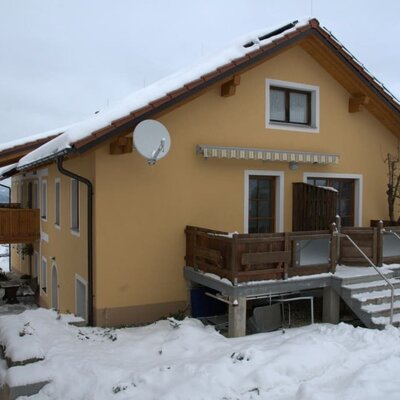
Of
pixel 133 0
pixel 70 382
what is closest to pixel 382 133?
pixel 133 0

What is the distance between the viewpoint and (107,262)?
9633 millimetres

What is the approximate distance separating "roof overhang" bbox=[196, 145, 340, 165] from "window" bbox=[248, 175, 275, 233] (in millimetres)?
793

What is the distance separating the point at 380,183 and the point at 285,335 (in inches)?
269

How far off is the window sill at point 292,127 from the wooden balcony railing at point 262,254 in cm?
322

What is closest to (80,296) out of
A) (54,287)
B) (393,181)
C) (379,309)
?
(54,287)

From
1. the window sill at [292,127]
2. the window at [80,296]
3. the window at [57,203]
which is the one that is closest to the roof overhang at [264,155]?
the window sill at [292,127]

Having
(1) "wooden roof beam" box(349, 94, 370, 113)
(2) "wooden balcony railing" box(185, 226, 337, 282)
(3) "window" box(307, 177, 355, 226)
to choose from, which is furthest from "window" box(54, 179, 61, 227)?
(1) "wooden roof beam" box(349, 94, 370, 113)

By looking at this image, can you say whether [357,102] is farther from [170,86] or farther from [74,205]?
[74,205]

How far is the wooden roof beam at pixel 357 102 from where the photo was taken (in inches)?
481

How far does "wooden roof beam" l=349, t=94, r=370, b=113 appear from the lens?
12219mm

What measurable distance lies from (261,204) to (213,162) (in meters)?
1.88

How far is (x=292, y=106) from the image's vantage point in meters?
12.0

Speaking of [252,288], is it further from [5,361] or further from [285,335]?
[5,361]

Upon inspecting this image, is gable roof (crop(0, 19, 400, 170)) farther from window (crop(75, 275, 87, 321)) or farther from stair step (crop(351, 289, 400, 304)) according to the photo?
stair step (crop(351, 289, 400, 304))
